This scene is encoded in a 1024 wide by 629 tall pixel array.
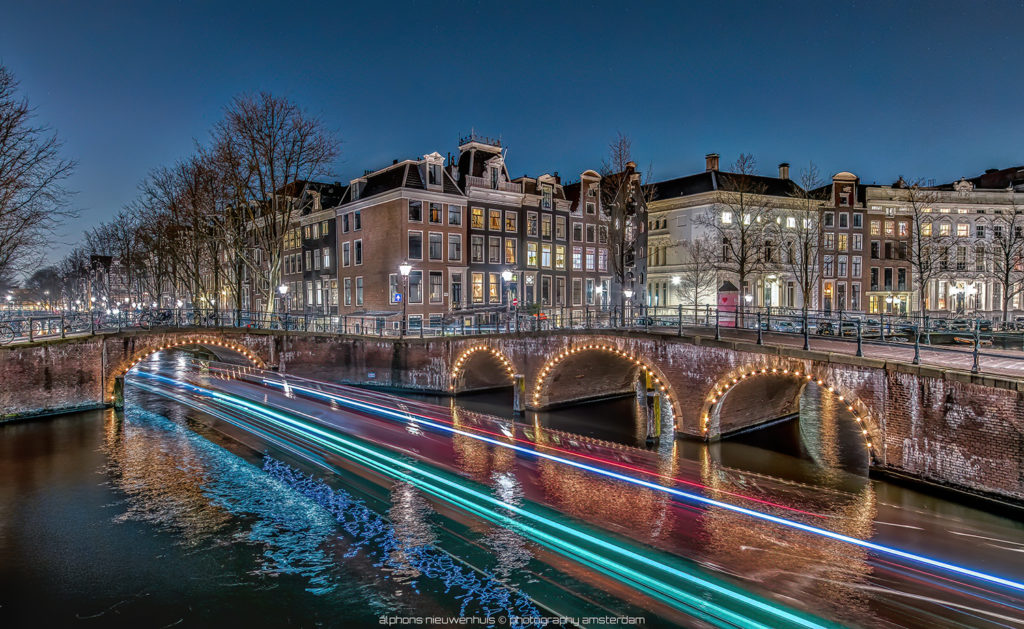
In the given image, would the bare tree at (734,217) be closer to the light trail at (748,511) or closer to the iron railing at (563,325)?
the iron railing at (563,325)

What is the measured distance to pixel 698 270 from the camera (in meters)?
46.3

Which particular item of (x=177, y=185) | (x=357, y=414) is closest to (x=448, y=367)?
(x=357, y=414)

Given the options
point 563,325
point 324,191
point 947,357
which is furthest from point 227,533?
point 324,191

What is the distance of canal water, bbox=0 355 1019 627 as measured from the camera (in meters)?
9.90

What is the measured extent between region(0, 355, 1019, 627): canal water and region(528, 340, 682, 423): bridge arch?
294 cm

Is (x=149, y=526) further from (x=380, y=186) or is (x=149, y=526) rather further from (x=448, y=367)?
(x=380, y=186)

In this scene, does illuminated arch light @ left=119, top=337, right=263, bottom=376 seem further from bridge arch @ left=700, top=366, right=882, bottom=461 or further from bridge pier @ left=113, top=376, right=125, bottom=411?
bridge arch @ left=700, top=366, right=882, bottom=461

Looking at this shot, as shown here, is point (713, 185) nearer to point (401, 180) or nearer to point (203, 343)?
point (401, 180)

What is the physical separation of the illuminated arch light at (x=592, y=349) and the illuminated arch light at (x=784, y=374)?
125 centimetres

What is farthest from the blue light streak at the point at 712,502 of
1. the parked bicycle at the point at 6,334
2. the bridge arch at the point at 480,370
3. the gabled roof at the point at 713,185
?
the gabled roof at the point at 713,185

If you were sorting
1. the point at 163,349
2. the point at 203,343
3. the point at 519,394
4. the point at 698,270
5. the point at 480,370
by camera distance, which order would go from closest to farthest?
1. the point at 519,394
2. the point at 163,349
3. the point at 203,343
4. the point at 480,370
5. the point at 698,270

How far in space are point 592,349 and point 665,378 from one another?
465cm

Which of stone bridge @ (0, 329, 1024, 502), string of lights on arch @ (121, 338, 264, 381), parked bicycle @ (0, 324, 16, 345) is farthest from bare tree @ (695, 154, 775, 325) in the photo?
parked bicycle @ (0, 324, 16, 345)

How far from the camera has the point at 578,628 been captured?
904cm
